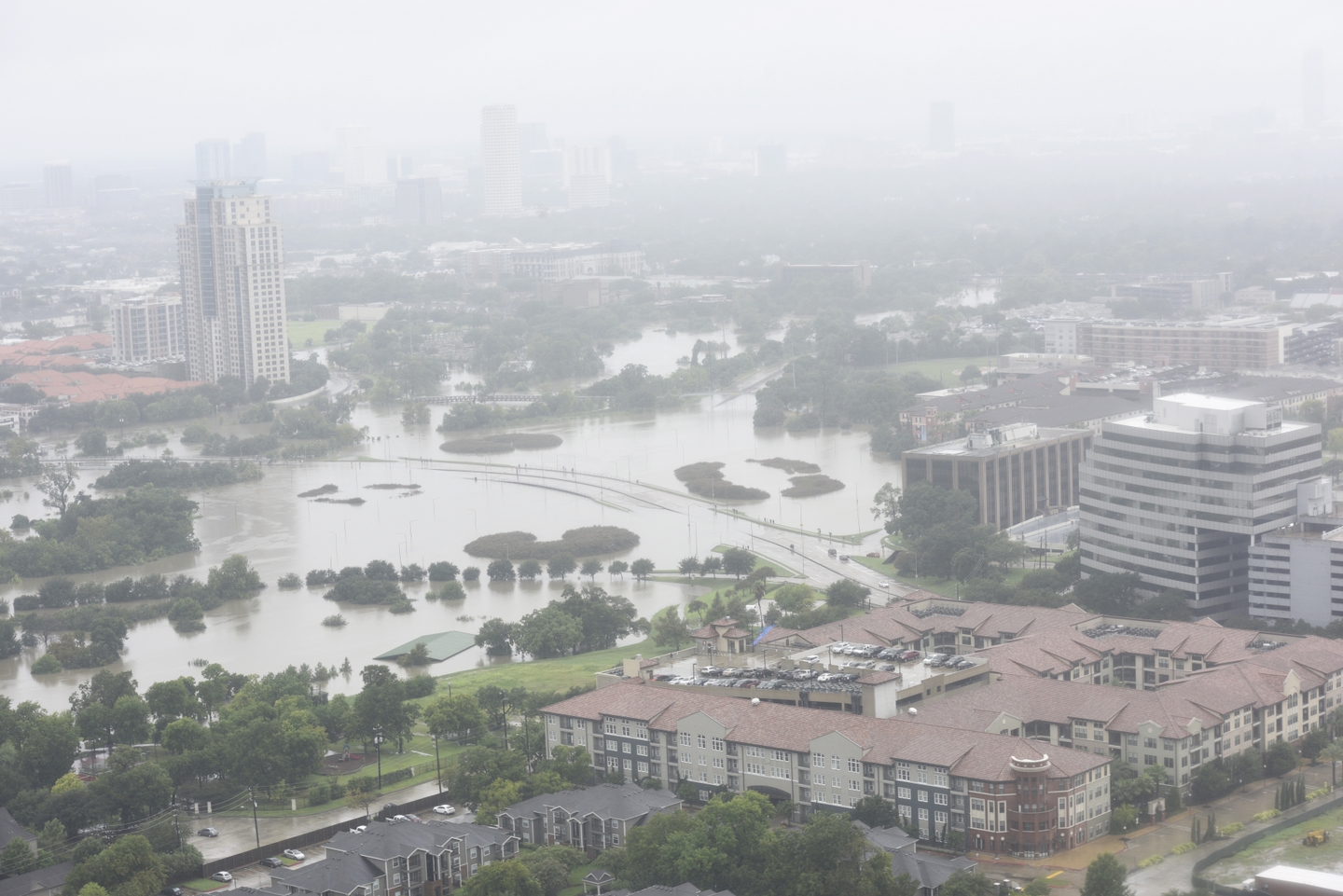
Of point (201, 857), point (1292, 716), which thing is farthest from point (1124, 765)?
point (201, 857)

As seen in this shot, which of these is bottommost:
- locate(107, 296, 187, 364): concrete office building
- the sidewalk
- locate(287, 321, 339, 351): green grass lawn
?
the sidewalk

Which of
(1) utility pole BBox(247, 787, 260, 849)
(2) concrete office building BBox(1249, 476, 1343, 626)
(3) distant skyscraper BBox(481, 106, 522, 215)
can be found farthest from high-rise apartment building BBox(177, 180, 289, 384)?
(3) distant skyscraper BBox(481, 106, 522, 215)

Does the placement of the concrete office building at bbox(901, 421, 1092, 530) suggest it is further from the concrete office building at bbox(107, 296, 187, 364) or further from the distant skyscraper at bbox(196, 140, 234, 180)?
the distant skyscraper at bbox(196, 140, 234, 180)

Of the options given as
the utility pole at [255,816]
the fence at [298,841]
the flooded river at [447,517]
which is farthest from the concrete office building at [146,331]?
the fence at [298,841]

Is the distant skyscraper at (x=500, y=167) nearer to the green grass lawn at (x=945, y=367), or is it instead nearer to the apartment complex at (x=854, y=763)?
the green grass lawn at (x=945, y=367)

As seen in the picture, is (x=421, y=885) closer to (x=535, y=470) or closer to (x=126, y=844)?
(x=126, y=844)

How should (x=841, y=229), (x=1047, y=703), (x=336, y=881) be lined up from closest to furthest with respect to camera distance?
(x=336, y=881)
(x=1047, y=703)
(x=841, y=229)
